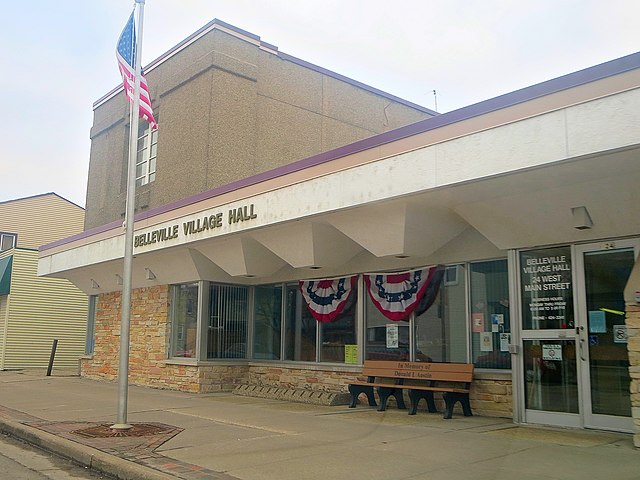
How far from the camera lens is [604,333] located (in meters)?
9.23

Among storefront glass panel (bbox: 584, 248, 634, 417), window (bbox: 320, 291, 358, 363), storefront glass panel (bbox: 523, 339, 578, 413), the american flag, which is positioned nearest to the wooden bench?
storefront glass panel (bbox: 523, 339, 578, 413)

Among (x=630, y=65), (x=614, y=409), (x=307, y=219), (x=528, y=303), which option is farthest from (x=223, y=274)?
(x=630, y=65)

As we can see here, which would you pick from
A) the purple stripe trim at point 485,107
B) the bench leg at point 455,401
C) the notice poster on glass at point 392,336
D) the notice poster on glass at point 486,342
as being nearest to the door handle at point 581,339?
the notice poster on glass at point 486,342

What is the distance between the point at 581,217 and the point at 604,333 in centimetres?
175

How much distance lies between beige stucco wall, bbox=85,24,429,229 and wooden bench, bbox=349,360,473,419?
7.57 metres

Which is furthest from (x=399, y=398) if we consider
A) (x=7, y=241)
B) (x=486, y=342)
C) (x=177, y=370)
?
(x=7, y=241)

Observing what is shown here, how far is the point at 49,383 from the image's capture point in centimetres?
1845

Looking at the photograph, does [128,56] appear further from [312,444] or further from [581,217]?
[581,217]

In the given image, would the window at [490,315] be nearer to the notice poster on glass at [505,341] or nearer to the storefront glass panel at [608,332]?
the notice poster on glass at [505,341]

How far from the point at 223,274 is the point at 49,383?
6858 mm

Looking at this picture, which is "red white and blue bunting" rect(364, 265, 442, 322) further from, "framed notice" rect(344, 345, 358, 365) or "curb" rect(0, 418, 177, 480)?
"curb" rect(0, 418, 177, 480)

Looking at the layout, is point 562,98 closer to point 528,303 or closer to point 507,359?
point 528,303

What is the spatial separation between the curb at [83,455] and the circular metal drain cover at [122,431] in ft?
1.44

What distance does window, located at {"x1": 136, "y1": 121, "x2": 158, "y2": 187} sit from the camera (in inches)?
790
